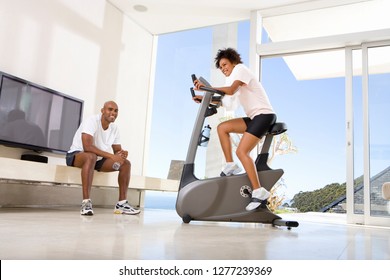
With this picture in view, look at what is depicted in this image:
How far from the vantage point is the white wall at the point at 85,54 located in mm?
3527

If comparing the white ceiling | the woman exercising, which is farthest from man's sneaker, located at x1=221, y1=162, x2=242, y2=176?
the white ceiling

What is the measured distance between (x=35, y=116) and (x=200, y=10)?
108 inches

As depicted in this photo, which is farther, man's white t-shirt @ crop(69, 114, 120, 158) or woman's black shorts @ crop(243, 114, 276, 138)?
man's white t-shirt @ crop(69, 114, 120, 158)

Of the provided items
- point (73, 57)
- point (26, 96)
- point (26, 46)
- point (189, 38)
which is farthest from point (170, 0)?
point (26, 96)

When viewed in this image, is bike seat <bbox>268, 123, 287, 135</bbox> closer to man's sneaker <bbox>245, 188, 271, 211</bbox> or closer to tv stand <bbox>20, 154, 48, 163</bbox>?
man's sneaker <bbox>245, 188, 271, 211</bbox>

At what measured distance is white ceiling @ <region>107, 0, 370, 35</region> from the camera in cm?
460

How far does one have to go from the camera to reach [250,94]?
252 cm

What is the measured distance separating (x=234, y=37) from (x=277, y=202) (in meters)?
2.88

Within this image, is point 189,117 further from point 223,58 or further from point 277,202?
point 223,58

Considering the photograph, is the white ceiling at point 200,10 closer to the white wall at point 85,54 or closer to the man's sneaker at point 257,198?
the white wall at point 85,54

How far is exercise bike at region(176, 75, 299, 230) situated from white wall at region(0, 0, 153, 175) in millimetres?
2003

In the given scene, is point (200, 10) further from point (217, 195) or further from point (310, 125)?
point (310, 125)

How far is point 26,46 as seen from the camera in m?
3.61

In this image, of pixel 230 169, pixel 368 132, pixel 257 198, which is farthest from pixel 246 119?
pixel 368 132
